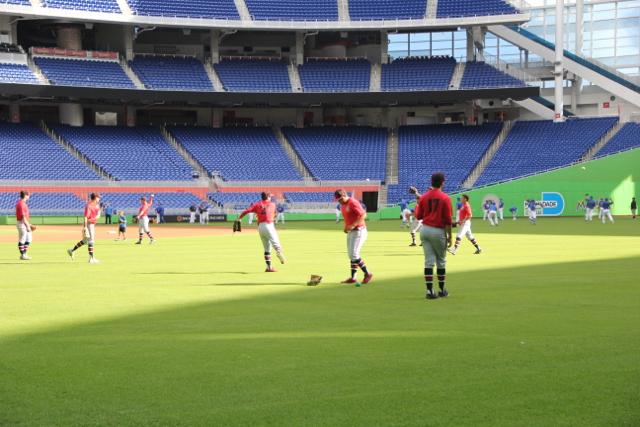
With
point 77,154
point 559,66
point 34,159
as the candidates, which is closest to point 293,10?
point 77,154

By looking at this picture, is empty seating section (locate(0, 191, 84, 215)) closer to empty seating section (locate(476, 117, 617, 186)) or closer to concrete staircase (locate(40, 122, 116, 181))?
concrete staircase (locate(40, 122, 116, 181))

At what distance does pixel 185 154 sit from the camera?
73.7m

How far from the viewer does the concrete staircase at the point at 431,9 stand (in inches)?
2992

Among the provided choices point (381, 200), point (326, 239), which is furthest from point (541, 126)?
point (326, 239)

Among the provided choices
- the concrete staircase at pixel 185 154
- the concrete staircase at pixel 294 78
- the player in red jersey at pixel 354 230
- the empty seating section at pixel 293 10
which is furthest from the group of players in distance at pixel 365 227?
the empty seating section at pixel 293 10

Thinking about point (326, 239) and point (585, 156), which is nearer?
point (326, 239)

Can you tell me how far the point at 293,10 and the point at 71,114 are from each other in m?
21.9

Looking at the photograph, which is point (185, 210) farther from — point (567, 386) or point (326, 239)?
point (567, 386)

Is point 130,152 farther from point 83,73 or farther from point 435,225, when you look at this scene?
point 435,225

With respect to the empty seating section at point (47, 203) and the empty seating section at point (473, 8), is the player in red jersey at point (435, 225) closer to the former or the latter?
the empty seating section at point (47, 203)

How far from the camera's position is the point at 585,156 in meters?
70.4

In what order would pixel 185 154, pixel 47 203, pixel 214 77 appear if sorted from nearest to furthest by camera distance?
1. pixel 47 203
2. pixel 185 154
3. pixel 214 77

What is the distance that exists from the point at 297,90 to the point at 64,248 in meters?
45.4

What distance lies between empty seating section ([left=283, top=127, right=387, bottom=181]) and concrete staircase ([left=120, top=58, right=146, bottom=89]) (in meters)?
14.4
